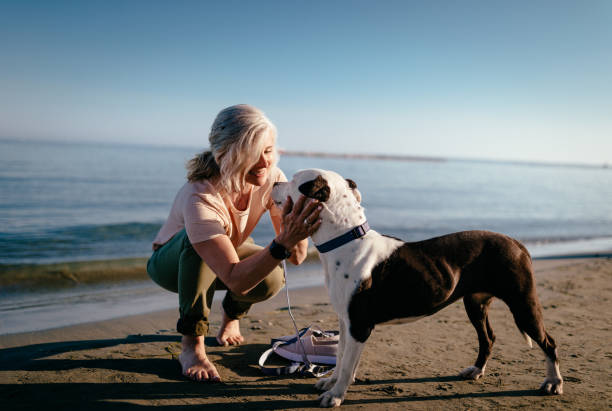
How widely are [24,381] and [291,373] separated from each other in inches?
78.7

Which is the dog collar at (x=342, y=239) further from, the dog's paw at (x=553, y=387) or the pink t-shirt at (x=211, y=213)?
the dog's paw at (x=553, y=387)

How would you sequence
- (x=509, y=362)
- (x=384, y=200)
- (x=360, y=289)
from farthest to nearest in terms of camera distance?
(x=384, y=200) → (x=509, y=362) → (x=360, y=289)

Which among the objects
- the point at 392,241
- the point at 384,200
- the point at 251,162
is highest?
the point at 251,162

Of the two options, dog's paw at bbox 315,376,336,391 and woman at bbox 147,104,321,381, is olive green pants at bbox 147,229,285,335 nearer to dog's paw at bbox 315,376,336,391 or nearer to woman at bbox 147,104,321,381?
woman at bbox 147,104,321,381

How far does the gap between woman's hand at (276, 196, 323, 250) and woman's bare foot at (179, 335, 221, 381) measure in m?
1.25

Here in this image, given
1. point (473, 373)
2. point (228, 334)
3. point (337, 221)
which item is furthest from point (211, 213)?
point (473, 373)

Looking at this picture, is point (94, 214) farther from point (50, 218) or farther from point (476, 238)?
point (476, 238)

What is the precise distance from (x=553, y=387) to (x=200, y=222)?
9.32 ft

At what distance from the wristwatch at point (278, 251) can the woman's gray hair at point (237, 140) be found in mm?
678

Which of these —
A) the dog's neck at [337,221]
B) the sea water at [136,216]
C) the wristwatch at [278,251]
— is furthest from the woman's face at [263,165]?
the sea water at [136,216]

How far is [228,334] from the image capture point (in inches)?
157

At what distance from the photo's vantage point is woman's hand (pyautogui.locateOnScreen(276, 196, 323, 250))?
8.66 feet

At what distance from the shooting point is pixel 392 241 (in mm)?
2834

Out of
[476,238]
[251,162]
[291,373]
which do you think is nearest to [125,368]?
[291,373]
